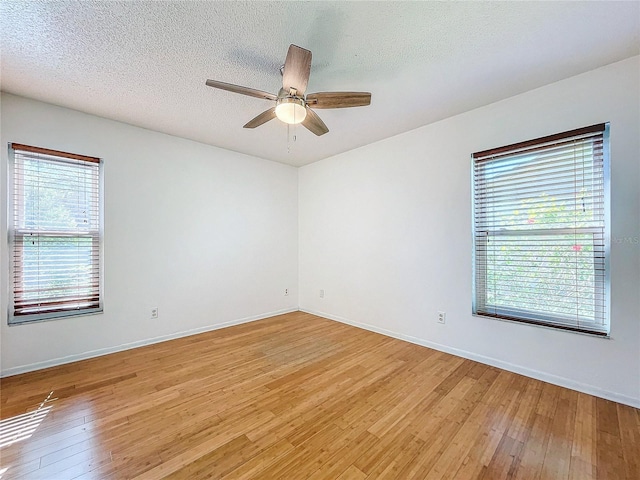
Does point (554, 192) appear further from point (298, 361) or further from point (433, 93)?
point (298, 361)

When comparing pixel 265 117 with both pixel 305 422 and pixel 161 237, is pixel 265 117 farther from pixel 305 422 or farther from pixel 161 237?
pixel 305 422

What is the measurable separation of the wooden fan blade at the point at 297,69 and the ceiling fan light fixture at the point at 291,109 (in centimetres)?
6

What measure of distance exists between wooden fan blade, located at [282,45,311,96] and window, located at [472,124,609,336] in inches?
80.5

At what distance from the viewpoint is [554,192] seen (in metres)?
2.30

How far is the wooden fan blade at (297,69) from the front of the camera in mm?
1511

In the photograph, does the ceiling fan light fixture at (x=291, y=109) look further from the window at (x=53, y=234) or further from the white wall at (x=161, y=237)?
the window at (x=53, y=234)

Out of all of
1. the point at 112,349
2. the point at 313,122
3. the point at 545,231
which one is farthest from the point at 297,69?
the point at 112,349

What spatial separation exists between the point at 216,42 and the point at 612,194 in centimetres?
317

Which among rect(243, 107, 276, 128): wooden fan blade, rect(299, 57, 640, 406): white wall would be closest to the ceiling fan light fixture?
rect(243, 107, 276, 128): wooden fan blade

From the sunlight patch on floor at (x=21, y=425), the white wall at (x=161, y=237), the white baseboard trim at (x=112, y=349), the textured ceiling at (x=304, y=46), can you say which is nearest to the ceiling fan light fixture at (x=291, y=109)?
the textured ceiling at (x=304, y=46)

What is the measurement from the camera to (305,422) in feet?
5.90

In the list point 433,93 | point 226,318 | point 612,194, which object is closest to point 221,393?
point 226,318

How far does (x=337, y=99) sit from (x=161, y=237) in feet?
8.99

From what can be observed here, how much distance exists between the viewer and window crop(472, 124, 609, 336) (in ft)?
6.93
